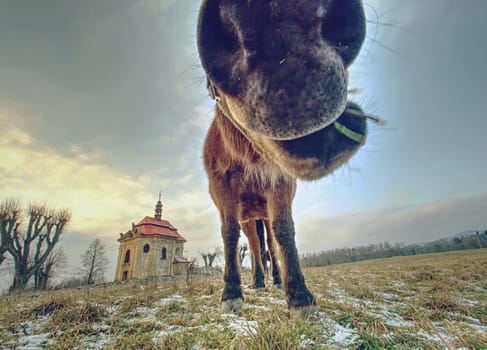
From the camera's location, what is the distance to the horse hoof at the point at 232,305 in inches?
99.9

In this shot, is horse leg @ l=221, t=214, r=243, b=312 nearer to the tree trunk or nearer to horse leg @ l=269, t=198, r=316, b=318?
horse leg @ l=269, t=198, r=316, b=318

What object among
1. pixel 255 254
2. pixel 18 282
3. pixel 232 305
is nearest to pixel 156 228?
pixel 18 282

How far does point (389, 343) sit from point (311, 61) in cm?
171

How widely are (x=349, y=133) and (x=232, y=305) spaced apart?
2258 mm

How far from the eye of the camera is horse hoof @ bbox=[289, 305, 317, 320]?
209 cm

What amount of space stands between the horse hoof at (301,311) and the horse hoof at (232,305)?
26.5 inches

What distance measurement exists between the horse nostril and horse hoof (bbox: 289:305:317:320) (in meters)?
2.10

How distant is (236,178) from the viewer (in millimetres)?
3037

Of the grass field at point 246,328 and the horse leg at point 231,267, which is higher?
the horse leg at point 231,267

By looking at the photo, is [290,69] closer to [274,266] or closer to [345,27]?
[345,27]

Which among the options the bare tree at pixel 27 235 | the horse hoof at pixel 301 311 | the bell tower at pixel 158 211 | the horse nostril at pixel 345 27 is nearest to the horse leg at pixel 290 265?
the horse hoof at pixel 301 311

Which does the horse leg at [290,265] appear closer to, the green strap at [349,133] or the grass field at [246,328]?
the grass field at [246,328]

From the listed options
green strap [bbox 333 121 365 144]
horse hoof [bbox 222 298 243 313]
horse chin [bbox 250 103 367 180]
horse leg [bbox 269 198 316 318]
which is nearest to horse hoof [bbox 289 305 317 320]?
horse leg [bbox 269 198 316 318]

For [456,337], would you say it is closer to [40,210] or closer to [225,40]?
[225,40]
